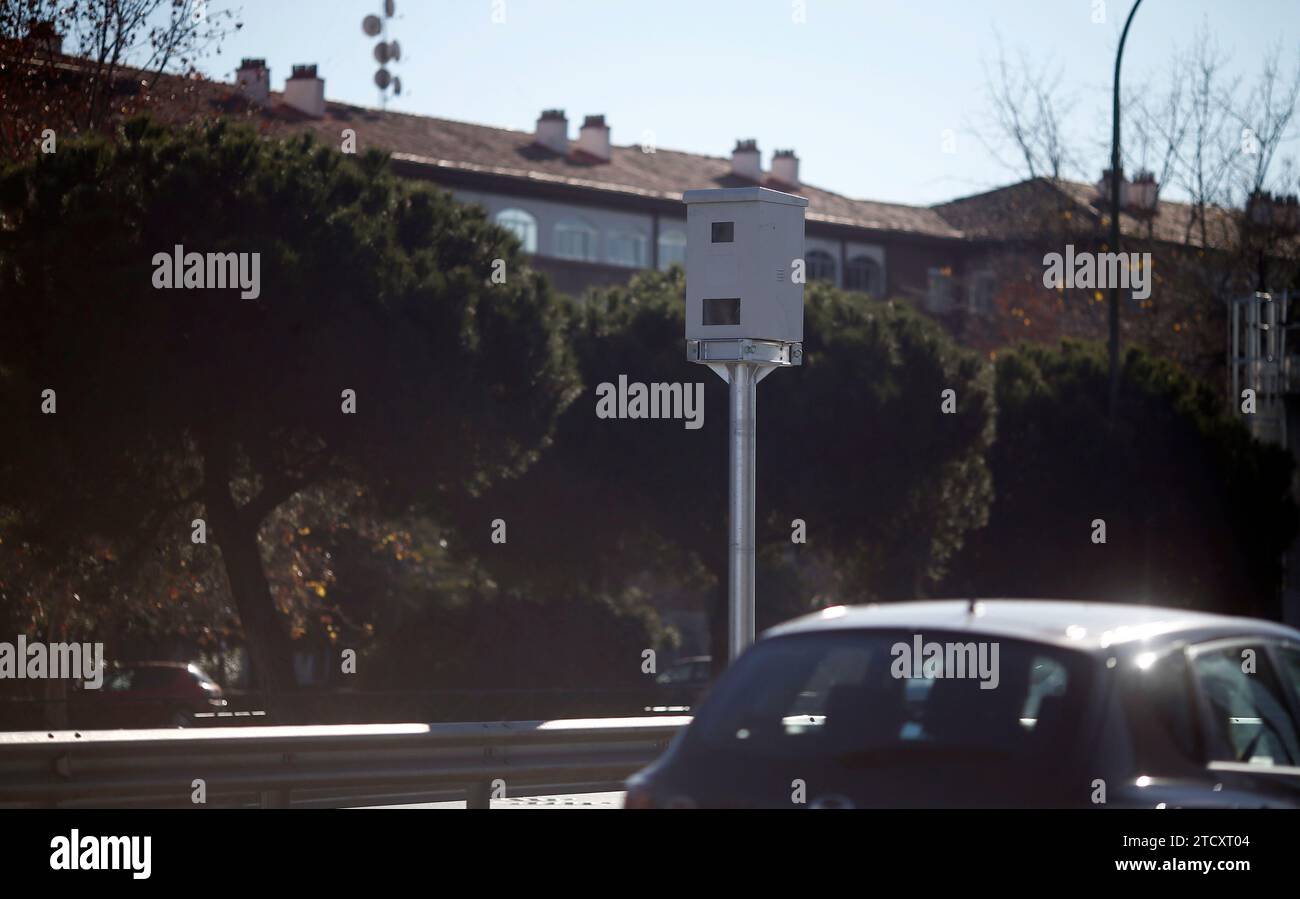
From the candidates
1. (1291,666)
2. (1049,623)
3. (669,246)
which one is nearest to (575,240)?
(669,246)

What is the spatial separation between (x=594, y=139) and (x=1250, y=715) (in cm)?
5905

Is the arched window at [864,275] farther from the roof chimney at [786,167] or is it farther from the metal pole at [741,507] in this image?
the metal pole at [741,507]

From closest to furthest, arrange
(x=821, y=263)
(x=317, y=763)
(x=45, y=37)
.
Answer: (x=317, y=763), (x=45, y=37), (x=821, y=263)

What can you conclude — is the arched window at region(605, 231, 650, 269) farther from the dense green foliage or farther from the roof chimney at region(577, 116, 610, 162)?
the dense green foliage

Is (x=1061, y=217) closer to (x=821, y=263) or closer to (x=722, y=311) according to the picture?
(x=821, y=263)

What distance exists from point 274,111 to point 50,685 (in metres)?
26.5

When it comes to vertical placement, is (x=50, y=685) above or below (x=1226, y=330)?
below

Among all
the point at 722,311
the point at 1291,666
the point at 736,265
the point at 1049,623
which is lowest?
the point at 1291,666

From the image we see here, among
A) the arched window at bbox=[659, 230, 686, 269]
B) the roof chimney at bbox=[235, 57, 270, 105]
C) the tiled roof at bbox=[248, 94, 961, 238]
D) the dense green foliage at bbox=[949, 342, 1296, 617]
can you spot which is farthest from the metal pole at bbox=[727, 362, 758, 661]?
the arched window at bbox=[659, 230, 686, 269]

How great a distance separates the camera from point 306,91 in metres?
57.0

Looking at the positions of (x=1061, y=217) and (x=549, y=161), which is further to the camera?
(x=549, y=161)

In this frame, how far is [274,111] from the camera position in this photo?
166 ft
